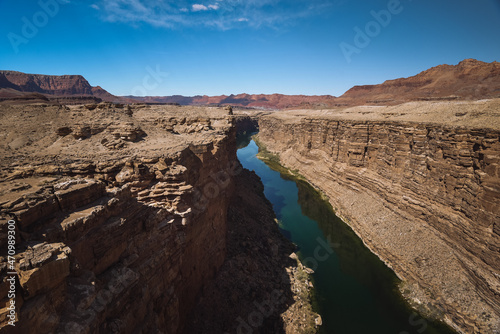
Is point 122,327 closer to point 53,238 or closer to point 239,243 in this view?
point 53,238

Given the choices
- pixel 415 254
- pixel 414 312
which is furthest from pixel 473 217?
pixel 414 312

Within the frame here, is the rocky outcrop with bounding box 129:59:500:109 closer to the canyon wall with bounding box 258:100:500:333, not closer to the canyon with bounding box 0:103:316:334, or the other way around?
the canyon wall with bounding box 258:100:500:333

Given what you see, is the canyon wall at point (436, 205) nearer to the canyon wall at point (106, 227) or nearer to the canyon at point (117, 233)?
the canyon at point (117, 233)

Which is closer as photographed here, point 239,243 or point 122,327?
point 122,327

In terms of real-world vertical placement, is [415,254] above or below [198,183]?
below

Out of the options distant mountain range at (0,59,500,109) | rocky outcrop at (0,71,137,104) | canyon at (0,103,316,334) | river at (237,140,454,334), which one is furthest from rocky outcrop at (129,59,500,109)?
rocky outcrop at (0,71,137,104)

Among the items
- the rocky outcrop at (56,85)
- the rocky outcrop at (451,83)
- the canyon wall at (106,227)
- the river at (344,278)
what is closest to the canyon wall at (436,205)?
the river at (344,278)
